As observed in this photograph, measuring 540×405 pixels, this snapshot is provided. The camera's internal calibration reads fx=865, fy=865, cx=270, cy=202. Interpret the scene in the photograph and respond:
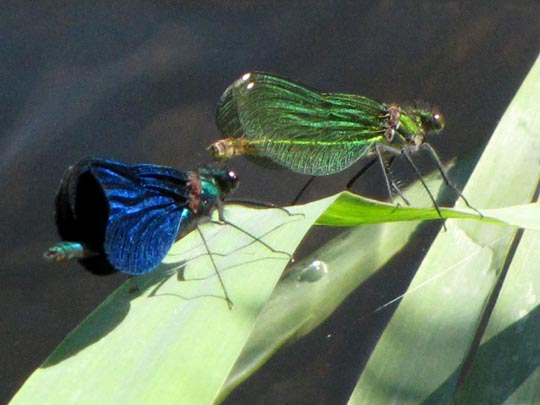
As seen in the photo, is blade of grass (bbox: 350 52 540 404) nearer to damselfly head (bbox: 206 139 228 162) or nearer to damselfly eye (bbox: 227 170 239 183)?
damselfly eye (bbox: 227 170 239 183)

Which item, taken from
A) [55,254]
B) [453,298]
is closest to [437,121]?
[453,298]

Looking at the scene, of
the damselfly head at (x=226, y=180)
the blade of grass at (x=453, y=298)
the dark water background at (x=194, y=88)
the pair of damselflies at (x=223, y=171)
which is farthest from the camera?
the dark water background at (x=194, y=88)

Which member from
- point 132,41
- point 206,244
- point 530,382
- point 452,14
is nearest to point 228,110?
point 132,41

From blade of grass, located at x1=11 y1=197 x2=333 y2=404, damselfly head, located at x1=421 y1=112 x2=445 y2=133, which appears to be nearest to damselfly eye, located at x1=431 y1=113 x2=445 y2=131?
damselfly head, located at x1=421 y1=112 x2=445 y2=133

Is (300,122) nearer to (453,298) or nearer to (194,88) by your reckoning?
(194,88)

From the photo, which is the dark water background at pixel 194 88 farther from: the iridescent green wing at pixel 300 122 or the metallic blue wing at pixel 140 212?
the metallic blue wing at pixel 140 212

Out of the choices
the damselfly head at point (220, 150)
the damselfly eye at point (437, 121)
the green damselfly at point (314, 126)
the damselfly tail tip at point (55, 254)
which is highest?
the damselfly tail tip at point (55, 254)

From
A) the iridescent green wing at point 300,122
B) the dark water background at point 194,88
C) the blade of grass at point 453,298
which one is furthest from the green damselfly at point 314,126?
the blade of grass at point 453,298
